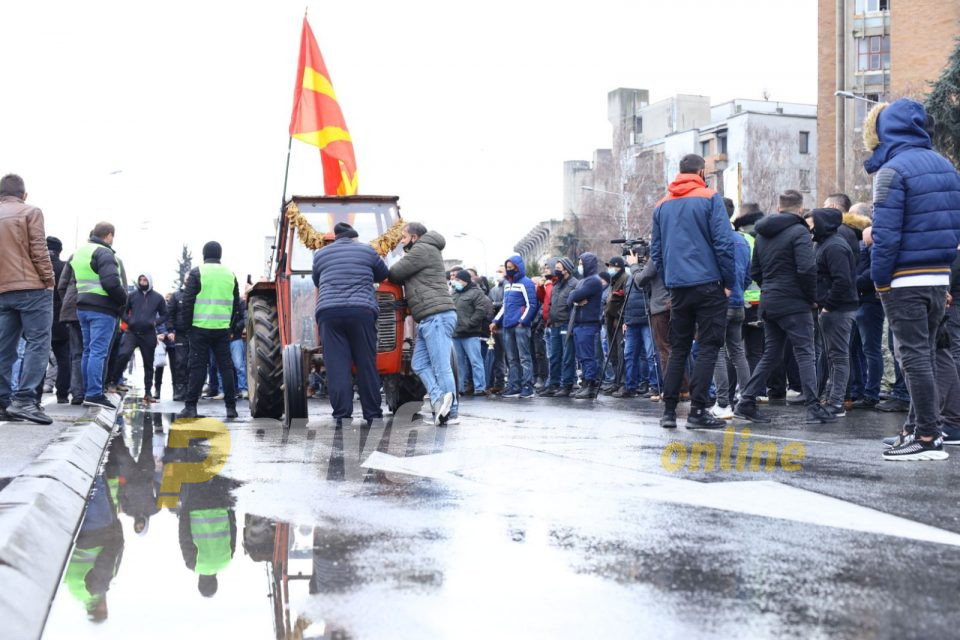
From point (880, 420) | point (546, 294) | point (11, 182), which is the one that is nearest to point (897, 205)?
point (880, 420)

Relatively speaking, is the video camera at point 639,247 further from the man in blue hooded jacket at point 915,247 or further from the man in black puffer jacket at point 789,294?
the man in blue hooded jacket at point 915,247

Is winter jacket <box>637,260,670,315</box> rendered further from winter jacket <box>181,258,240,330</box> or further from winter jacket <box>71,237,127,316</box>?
winter jacket <box>71,237,127,316</box>

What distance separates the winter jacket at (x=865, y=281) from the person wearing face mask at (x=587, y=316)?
514 centimetres

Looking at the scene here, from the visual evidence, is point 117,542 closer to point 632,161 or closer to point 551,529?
point 551,529

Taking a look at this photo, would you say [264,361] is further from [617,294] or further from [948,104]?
[948,104]

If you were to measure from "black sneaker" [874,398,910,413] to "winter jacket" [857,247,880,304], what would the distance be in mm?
1013

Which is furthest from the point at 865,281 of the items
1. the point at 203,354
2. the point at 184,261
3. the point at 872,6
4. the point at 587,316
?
the point at 184,261

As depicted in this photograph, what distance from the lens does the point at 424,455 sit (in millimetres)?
7984

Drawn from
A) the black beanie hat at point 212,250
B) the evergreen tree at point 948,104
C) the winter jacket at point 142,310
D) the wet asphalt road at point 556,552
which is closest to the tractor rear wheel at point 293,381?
the black beanie hat at point 212,250

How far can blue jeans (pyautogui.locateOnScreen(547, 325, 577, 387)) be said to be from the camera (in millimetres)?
17188

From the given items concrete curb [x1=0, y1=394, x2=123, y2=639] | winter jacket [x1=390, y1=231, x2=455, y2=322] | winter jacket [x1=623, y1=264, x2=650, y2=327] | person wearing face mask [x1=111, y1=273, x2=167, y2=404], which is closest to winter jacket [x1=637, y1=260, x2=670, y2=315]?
winter jacket [x1=623, y1=264, x2=650, y2=327]

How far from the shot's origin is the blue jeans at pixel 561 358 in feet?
56.4

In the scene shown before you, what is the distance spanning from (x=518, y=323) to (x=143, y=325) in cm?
575

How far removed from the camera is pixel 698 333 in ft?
31.7
